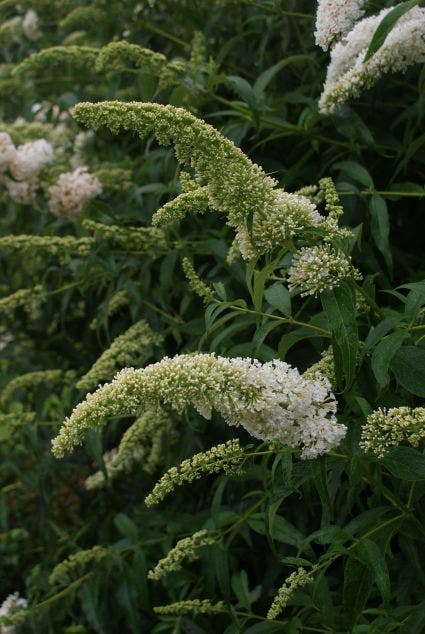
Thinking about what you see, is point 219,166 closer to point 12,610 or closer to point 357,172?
point 357,172

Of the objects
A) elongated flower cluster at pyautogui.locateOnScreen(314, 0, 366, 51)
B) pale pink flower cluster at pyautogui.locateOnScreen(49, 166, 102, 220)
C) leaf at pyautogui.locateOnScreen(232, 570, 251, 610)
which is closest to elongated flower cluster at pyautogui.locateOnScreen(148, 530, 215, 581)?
leaf at pyautogui.locateOnScreen(232, 570, 251, 610)


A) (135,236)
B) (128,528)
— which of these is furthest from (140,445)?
(135,236)

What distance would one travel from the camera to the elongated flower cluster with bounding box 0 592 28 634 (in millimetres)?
3410

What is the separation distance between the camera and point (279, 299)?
2195 millimetres

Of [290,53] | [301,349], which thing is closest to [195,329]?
[301,349]

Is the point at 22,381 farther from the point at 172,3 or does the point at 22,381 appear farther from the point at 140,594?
the point at 172,3

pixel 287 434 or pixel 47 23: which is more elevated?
pixel 47 23

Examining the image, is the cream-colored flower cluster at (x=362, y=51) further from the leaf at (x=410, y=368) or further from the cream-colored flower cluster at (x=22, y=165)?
the cream-colored flower cluster at (x=22, y=165)

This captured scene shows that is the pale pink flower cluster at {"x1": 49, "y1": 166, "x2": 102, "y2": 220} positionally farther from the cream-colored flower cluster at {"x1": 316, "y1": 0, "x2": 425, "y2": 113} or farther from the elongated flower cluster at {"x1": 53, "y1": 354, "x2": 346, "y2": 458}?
the elongated flower cluster at {"x1": 53, "y1": 354, "x2": 346, "y2": 458}

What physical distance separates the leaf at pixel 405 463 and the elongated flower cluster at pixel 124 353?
1270 millimetres

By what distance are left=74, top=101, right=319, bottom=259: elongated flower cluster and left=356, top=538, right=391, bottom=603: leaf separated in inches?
29.4

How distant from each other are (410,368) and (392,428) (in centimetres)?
17

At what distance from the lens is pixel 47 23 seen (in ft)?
15.6

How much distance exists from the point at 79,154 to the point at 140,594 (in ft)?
7.50
